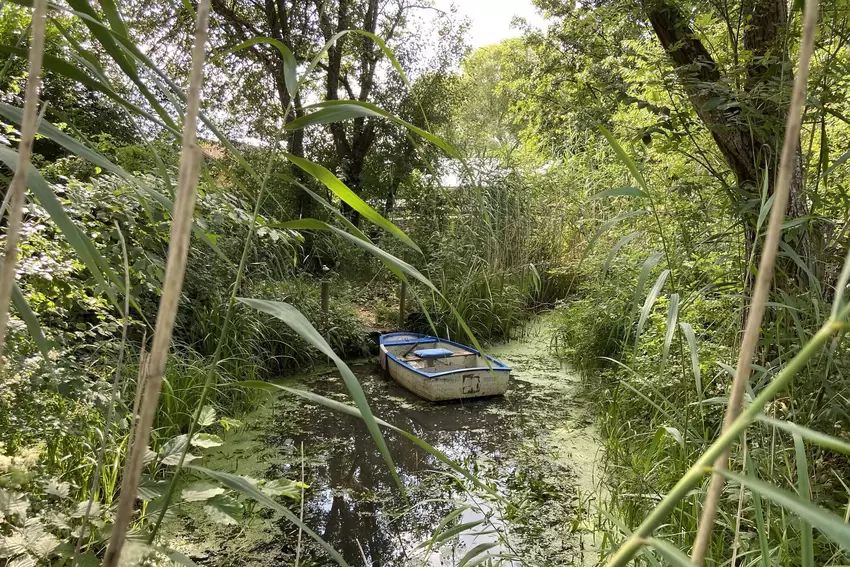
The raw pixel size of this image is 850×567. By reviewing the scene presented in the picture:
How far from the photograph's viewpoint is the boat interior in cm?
370

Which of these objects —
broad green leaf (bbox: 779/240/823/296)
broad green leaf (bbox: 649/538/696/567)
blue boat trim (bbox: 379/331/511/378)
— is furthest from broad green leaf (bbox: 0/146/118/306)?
blue boat trim (bbox: 379/331/511/378)

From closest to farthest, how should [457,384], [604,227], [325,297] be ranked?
[604,227]
[457,384]
[325,297]

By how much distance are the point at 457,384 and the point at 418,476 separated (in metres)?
0.92

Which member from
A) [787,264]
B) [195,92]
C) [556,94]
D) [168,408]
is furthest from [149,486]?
[556,94]

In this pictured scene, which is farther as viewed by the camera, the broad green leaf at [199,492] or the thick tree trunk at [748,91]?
the thick tree trunk at [748,91]

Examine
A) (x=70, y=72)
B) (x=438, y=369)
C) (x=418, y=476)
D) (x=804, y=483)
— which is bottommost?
(x=418, y=476)

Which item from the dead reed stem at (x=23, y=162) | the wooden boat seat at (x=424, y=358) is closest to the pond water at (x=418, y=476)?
the wooden boat seat at (x=424, y=358)

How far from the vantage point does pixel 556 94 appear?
7.93 feet

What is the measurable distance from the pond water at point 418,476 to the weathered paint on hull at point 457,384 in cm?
6

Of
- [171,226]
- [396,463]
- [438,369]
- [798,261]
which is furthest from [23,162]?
[438,369]

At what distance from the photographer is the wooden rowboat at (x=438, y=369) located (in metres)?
3.23

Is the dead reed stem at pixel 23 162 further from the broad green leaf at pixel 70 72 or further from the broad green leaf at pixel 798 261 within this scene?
the broad green leaf at pixel 798 261

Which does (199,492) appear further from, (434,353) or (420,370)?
(434,353)

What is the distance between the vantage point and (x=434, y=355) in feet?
12.1
